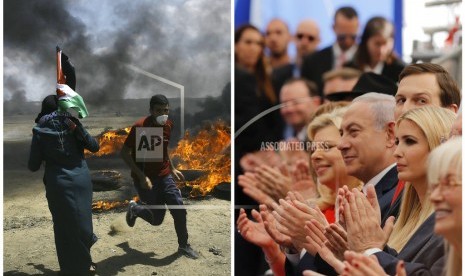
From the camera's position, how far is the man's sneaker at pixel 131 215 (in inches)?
179

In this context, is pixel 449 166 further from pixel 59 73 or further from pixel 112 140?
pixel 59 73

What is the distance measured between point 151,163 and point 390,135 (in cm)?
128

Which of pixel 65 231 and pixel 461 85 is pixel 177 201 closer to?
pixel 65 231

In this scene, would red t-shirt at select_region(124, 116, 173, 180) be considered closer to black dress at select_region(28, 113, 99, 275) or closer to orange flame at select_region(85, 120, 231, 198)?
orange flame at select_region(85, 120, 231, 198)

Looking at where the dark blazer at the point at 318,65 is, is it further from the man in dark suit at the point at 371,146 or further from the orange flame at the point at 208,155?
the orange flame at the point at 208,155

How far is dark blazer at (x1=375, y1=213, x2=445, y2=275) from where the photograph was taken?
3.71m

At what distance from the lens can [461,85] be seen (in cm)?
389

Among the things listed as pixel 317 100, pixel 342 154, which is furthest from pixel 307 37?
→ pixel 342 154

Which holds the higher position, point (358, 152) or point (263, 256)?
point (358, 152)

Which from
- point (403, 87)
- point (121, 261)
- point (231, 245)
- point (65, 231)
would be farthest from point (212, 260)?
point (403, 87)

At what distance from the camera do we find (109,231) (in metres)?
4.59

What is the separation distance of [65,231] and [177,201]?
65 cm

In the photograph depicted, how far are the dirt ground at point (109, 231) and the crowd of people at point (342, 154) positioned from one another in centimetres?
18

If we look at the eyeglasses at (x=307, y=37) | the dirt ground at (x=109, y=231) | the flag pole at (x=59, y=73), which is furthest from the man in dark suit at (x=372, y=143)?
the flag pole at (x=59, y=73)
